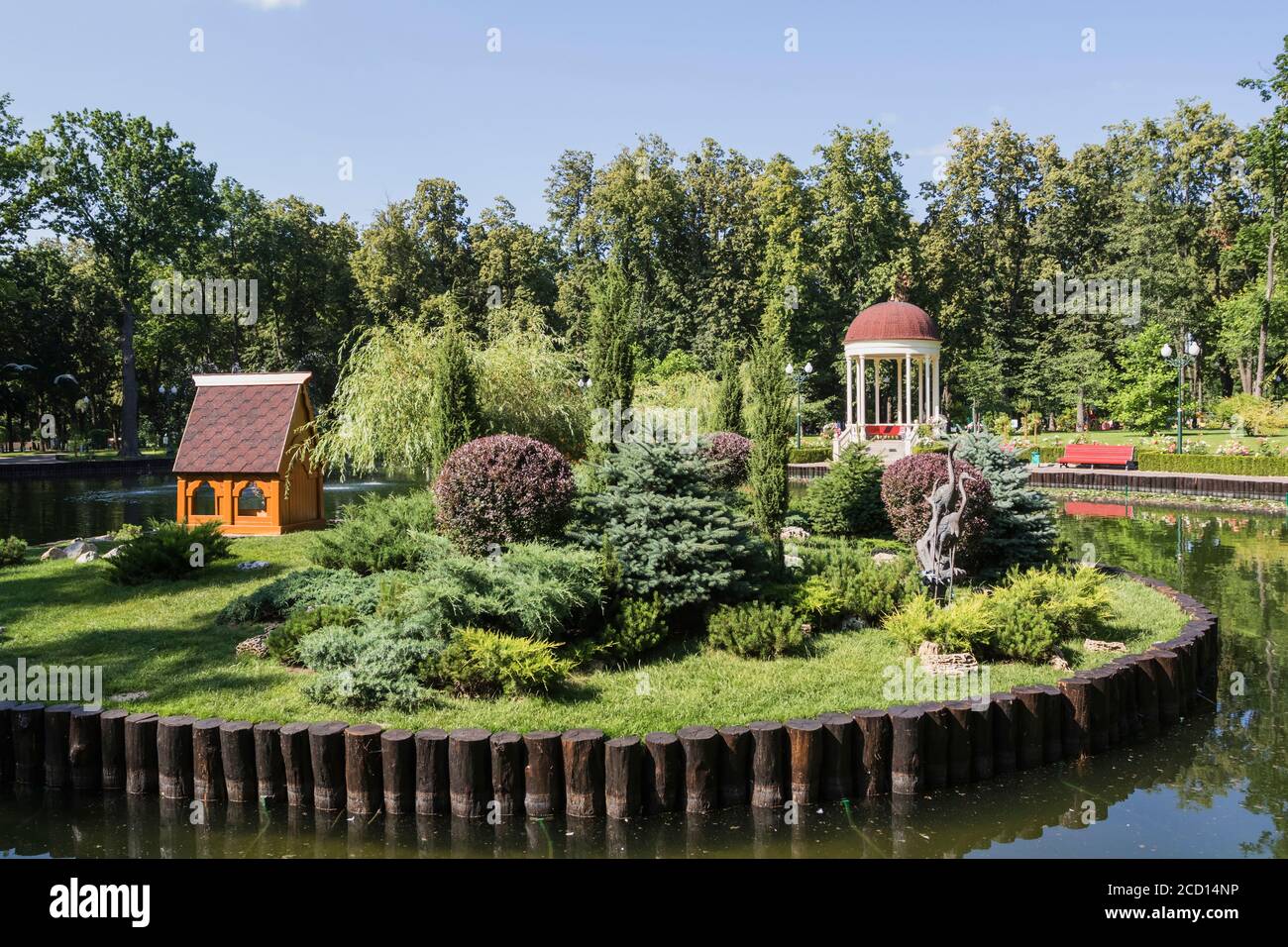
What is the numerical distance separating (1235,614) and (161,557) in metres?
15.6

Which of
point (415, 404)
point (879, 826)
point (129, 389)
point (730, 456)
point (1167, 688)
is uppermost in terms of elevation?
point (129, 389)

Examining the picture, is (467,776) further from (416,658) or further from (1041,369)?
(1041,369)

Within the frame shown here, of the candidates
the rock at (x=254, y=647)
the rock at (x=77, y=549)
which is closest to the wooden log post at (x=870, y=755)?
the rock at (x=254, y=647)

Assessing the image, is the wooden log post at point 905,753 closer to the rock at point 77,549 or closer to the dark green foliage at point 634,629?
the dark green foliage at point 634,629

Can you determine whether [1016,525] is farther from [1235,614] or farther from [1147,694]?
[1147,694]

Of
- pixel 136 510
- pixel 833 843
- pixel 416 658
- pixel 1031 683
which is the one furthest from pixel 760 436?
pixel 136 510

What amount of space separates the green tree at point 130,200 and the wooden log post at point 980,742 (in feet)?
170

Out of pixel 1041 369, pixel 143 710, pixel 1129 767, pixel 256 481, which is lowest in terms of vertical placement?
pixel 1129 767

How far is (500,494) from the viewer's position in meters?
11.2

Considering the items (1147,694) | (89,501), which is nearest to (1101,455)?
(1147,694)

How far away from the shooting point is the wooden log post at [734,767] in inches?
286

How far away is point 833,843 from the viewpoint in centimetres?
670
